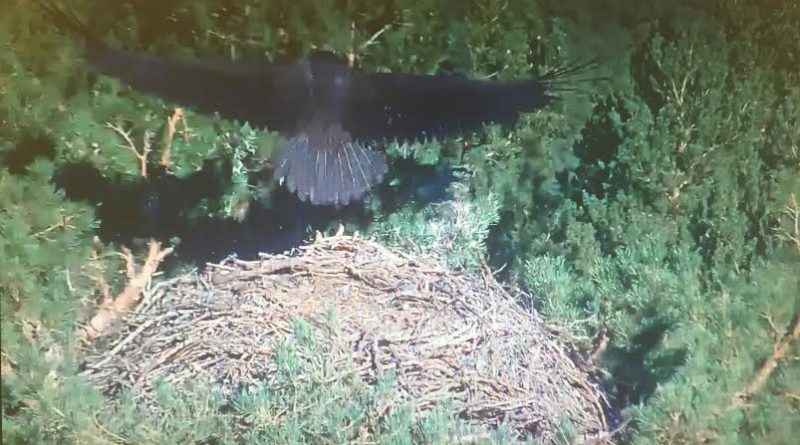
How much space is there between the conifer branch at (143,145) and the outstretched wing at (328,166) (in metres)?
0.19

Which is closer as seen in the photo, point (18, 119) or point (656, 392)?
point (18, 119)

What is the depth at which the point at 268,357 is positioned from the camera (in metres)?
1.22

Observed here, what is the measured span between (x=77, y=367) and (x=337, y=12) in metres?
0.67

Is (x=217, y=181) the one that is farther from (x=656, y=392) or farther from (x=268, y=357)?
(x=656, y=392)

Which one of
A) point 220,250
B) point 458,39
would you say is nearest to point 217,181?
point 220,250

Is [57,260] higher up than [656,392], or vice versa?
[57,260]

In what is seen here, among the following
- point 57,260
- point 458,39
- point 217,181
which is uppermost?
point 458,39

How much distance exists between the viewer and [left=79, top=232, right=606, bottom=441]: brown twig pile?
121 centimetres

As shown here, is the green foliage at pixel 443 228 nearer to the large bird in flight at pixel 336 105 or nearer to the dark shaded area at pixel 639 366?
the large bird in flight at pixel 336 105

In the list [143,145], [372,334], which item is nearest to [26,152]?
[143,145]

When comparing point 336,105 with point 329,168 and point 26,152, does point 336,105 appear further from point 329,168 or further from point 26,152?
point 26,152

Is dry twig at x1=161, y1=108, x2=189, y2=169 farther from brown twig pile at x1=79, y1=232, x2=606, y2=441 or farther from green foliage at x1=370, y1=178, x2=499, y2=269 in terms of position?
green foliage at x1=370, y1=178, x2=499, y2=269

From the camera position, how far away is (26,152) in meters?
1.20

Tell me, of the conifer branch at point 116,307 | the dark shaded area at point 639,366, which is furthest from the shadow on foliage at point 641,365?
the conifer branch at point 116,307
